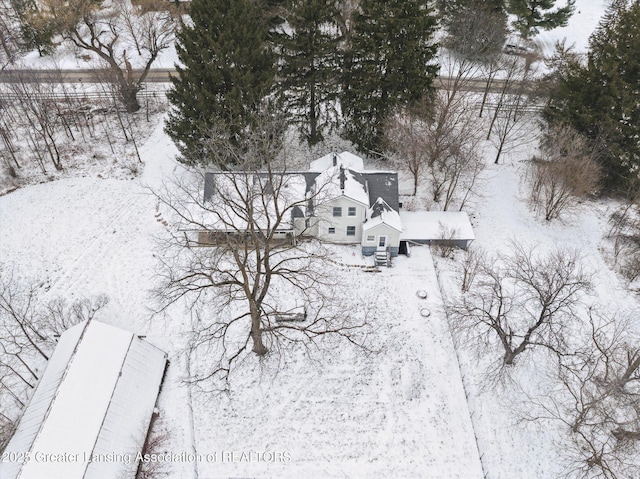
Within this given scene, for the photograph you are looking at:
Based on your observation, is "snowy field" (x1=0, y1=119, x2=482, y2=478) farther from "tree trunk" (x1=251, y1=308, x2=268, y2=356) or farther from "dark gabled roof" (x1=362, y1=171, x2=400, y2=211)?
"dark gabled roof" (x1=362, y1=171, x2=400, y2=211)

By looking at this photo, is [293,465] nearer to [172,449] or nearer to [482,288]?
[172,449]

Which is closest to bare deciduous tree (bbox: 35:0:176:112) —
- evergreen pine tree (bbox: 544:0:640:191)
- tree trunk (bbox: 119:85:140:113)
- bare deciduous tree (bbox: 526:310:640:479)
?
tree trunk (bbox: 119:85:140:113)

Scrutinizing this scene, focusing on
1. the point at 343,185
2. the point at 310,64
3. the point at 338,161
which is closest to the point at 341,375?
the point at 343,185

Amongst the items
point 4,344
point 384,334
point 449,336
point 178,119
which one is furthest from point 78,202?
point 449,336

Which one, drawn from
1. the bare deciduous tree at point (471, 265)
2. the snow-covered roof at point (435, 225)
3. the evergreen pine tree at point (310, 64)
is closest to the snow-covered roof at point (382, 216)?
the snow-covered roof at point (435, 225)

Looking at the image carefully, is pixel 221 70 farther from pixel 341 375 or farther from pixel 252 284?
pixel 341 375

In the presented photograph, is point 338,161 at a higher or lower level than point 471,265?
higher
